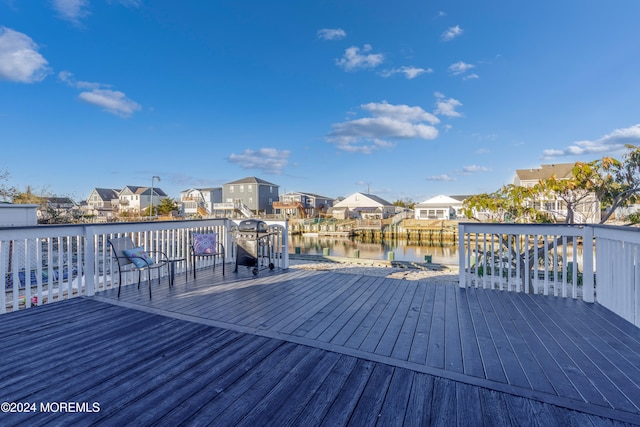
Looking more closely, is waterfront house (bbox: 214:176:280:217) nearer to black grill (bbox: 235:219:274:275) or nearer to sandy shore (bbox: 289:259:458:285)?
sandy shore (bbox: 289:259:458:285)

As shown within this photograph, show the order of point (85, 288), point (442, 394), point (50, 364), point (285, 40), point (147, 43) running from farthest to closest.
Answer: point (285, 40), point (147, 43), point (85, 288), point (50, 364), point (442, 394)

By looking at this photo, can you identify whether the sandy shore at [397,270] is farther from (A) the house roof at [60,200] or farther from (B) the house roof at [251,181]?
(B) the house roof at [251,181]

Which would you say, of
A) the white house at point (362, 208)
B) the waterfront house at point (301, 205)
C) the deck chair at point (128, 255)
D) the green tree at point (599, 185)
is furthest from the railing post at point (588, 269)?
the white house at point (362, 208)

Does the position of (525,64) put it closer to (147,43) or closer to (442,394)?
(442,394)

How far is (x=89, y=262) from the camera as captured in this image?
12.2ft

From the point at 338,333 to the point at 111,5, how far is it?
11241 mm

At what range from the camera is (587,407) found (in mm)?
1520

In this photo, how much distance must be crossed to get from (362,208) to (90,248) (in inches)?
1594

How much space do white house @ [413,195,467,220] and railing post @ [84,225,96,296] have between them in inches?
1444

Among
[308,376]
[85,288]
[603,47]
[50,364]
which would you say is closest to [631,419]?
[308,376]

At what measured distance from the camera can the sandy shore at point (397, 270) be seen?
1094 centimetres

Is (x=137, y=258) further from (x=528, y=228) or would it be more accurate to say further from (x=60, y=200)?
(x=60, y=200)

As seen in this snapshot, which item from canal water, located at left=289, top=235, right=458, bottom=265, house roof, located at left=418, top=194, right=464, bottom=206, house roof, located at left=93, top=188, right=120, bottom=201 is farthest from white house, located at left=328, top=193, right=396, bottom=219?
house roof, located at left=93, top=188, right=120, bottom=201

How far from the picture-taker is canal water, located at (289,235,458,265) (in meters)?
20.2
